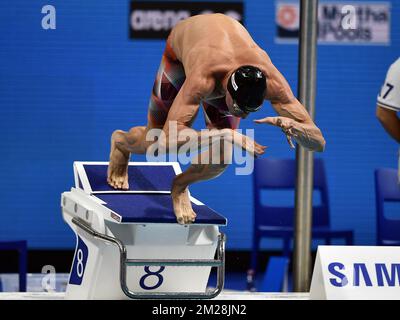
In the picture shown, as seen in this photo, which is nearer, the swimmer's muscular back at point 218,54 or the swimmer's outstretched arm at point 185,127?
the swimmer's outstretched arm at point 185,127

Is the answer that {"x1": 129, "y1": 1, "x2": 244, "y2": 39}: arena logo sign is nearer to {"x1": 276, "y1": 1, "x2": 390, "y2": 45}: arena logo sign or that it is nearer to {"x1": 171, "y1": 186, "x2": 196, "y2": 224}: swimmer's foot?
{"x1": 276, "y1": 1, "x2": 390, "y2": 45}: arena logo sign

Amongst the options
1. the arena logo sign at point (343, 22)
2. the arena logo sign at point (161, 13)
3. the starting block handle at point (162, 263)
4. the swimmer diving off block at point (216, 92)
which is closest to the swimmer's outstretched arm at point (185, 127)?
the swimmer diving off block at point (216, 92)

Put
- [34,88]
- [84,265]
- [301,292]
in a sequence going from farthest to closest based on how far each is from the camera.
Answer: [34,88] → [301,292] → [84,265]

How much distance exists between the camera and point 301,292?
5.46 meters

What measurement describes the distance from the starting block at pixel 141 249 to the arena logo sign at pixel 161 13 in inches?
73.3

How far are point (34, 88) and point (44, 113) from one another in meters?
0.17

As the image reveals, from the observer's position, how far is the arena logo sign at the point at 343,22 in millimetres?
6594

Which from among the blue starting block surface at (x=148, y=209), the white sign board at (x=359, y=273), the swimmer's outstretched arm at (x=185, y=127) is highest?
the swimmer's outstretched arm at (x=185, y=127)

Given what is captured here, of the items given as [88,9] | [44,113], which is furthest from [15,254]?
[88,9]

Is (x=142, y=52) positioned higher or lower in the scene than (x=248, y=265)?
higher

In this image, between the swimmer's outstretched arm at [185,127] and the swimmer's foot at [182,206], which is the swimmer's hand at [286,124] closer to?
the swimmer's outstretched arm at [185,127]

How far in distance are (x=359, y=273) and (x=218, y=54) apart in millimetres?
1093
